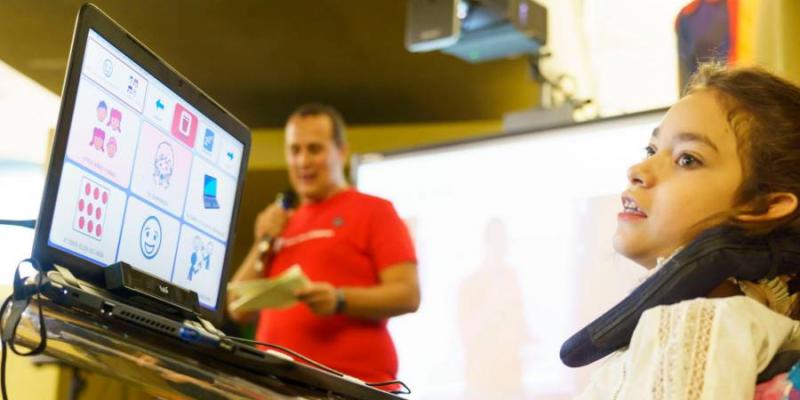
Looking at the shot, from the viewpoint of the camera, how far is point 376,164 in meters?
3.05

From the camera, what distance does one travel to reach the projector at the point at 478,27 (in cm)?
285

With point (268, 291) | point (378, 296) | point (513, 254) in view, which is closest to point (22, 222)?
point (268, 291)

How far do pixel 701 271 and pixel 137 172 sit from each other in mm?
663

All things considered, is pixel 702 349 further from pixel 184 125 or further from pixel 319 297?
pixel 319 297

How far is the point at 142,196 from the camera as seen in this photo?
3.90 ft

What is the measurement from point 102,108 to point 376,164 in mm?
1952

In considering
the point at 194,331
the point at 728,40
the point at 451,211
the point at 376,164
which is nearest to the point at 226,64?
the point at 376,164

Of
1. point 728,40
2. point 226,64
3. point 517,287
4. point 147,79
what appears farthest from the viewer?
point 226,64

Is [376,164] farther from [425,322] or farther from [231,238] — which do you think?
[231,238]

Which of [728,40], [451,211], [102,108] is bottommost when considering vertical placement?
[102,108]

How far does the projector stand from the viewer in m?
2.85

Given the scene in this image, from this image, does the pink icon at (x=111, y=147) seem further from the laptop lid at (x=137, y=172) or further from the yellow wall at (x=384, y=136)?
the yellow wall at (x=384, y=136)

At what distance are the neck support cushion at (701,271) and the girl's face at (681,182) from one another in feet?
0.29

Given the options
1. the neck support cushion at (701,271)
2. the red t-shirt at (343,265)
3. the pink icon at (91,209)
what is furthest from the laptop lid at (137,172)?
the red t-shirt at (343,265)
